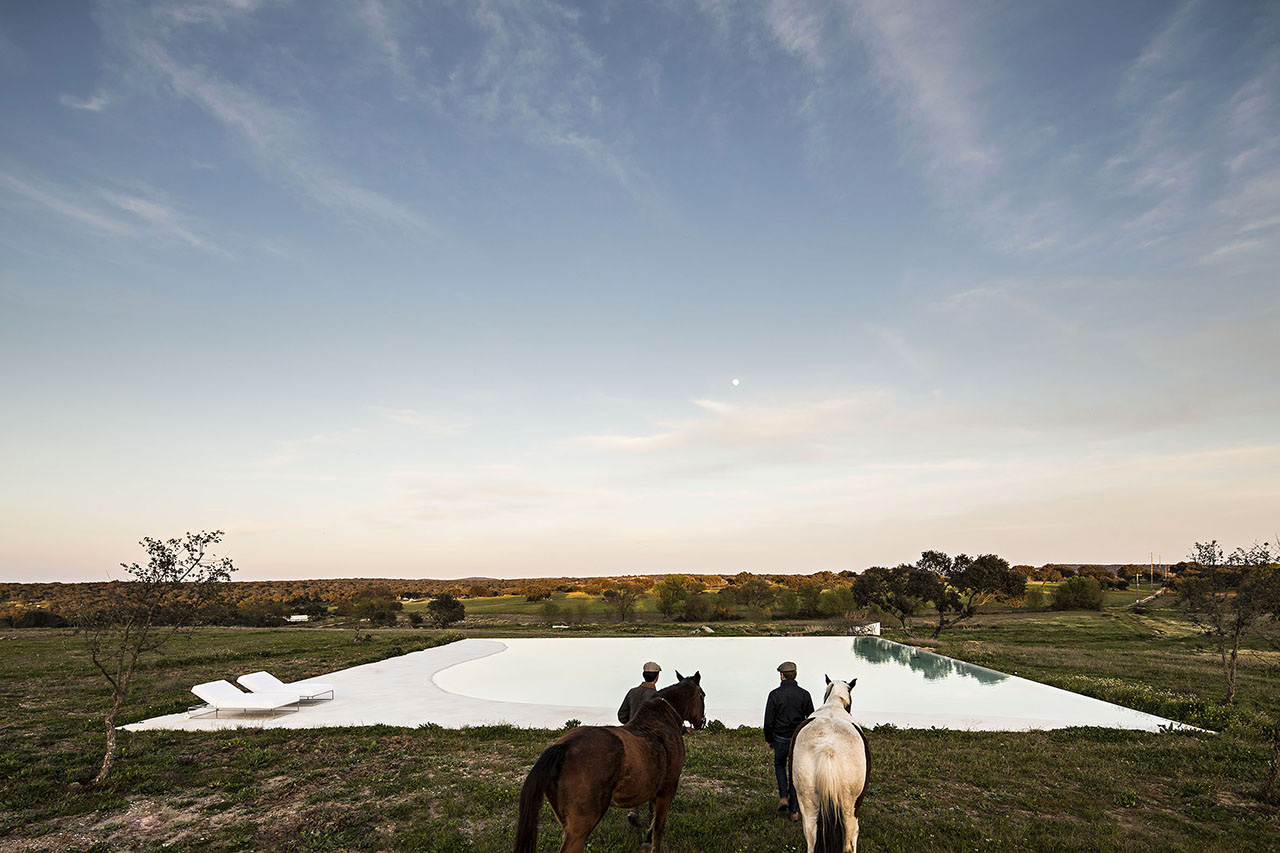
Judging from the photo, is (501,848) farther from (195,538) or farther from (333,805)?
(195,538)

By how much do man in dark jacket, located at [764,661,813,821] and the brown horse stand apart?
2016mm

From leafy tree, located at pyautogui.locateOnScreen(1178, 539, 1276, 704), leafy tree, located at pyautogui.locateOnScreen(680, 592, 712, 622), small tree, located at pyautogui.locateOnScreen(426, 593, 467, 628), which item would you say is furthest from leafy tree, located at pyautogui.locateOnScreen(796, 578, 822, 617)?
leafy tree, located at pyautogui.locateOnScreen(1178, 539, 1276, 704)

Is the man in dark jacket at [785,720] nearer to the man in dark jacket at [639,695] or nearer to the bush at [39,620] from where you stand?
the man in dark jacket at [639,695]

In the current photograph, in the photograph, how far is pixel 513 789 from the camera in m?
8.72

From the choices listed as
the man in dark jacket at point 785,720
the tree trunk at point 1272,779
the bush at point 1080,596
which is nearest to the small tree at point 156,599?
the man in dark jacket at point 785,720

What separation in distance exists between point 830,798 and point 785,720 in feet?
6.70

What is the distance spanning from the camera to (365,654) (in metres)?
26.9

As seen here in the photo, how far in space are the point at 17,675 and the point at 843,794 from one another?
28275 millimetres

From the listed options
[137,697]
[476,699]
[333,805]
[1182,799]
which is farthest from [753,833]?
[137,697]

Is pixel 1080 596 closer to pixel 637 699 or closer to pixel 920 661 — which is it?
pixel 920 661

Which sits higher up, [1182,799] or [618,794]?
[618,794]

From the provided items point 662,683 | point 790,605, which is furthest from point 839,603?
point 662,683

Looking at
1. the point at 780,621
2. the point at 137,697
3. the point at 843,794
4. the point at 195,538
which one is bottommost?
the point at 780,621

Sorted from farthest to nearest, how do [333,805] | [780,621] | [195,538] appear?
[780,621] → [195,538] → [333,805]
